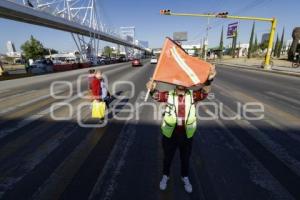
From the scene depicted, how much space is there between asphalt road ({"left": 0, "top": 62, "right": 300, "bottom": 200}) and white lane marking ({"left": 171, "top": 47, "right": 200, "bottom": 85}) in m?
1.60

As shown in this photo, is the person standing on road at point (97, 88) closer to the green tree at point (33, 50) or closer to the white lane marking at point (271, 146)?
the white lane marking at point (271, 146)

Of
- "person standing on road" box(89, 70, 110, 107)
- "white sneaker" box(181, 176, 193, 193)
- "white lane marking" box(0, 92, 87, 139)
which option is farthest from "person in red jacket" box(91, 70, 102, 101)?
"white sneaker" box(181, 176, 193, 193)

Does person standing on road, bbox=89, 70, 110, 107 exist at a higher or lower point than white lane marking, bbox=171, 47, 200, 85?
lower

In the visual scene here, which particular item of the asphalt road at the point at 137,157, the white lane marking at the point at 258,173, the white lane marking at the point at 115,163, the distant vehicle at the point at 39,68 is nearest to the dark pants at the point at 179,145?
the asphalt road at the point at 137,157

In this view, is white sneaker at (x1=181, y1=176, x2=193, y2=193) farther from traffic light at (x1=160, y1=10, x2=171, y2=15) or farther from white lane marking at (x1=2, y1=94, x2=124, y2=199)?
traffic light at (x1=160, y1=10, x2=171, y2=15)

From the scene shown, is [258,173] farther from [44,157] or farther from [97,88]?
[97,88]

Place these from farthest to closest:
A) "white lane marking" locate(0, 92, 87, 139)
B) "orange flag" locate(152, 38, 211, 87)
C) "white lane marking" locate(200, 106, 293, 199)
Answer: "white lane marking" locate(0, 92, 87, 139)
"white lane marking" locate(200, 106, 293, 199)
"orange flag" locate(152, 38, 211, 87)

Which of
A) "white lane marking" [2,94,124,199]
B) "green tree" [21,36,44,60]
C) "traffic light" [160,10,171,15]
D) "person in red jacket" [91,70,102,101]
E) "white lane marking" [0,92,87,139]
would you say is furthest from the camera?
"green tree" [21,36,44,60]

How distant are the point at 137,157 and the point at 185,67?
2.15 m

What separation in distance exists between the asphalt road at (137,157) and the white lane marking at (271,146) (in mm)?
17

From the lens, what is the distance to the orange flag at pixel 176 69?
2992 millimetres

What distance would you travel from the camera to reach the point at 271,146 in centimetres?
486

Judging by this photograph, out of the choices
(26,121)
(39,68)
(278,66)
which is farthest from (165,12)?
(278,66)

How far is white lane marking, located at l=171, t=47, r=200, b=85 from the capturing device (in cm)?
300
